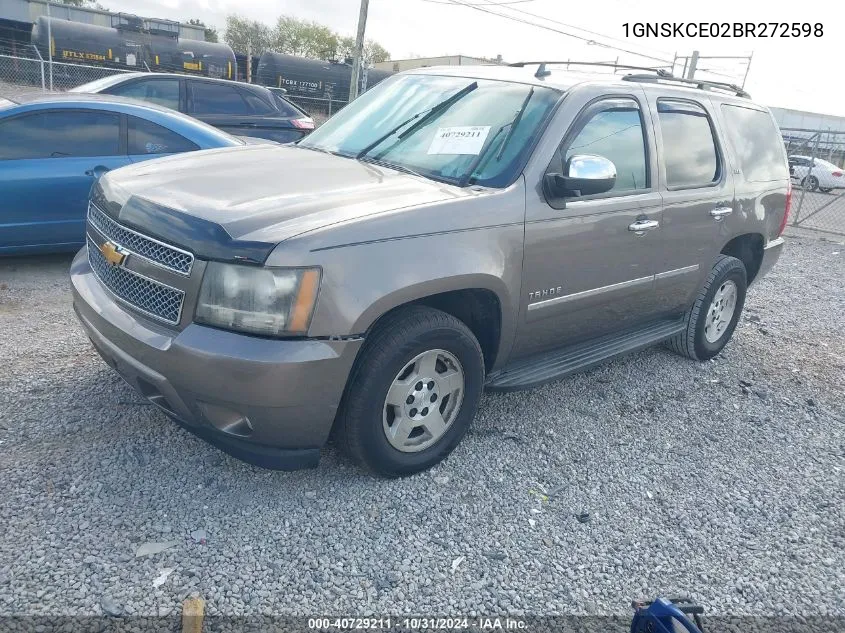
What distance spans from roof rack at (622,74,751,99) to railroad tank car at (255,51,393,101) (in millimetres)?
19996

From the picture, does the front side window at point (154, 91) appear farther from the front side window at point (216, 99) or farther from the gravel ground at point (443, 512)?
the gravel ground at point (443, 512)

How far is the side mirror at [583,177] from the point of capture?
324 cm

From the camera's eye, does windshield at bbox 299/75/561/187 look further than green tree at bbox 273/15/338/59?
No

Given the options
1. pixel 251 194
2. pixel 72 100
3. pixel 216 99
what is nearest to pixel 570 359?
pixel 251 194

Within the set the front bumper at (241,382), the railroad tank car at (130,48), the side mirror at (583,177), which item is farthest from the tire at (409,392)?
the railroad tank car at (130,48)

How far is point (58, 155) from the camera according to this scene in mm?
5594

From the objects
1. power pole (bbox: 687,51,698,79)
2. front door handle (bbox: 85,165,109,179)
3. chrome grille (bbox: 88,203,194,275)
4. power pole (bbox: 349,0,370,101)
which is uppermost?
power pole (bbox: 687,51,698,79)

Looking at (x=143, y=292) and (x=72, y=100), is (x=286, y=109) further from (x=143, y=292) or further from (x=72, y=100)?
(x=143, y=292)

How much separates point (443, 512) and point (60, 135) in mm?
4732

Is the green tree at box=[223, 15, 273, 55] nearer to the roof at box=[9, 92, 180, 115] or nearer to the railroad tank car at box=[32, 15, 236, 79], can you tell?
the railroad tank car at box=[32, 15, 236, 79]

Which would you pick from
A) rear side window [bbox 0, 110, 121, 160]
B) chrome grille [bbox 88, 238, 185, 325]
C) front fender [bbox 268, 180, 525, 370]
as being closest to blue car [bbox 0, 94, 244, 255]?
rear side window [bbox 0, 110, 121, 160]

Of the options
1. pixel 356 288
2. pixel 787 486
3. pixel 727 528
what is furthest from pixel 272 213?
pixel 787 486

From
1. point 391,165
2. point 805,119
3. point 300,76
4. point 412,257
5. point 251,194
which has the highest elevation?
point 805,119

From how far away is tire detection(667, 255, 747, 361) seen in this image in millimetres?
4852
